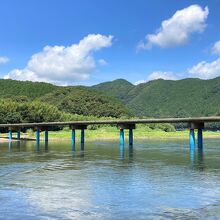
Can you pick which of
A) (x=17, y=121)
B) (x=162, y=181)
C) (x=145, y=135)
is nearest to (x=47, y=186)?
(x=162, y=181)

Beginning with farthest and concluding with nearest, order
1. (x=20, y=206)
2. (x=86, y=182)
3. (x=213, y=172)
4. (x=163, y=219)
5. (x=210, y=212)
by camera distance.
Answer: (x=213, y=172) → (x=86, y=182) → (x=20, y=206) → (x=210, y=212) → (x=163, y=219)

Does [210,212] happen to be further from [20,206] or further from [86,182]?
[86,182]

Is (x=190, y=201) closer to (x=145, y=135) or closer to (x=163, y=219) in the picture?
(x=163, y=219)

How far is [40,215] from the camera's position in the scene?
53.8ft

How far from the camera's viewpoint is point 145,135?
4621 inches

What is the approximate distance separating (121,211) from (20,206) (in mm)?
4432

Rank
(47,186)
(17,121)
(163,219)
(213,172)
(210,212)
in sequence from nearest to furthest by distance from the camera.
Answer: (163,219) → (210,212) → (47,186) → (213,172) → (17,121)

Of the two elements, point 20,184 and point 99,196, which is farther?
point 20,184

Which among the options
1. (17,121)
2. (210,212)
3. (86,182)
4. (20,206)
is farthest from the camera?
(17,121)

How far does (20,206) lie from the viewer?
715 inches

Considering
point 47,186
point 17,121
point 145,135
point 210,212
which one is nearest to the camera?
point 210,212

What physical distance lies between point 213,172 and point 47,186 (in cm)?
1304

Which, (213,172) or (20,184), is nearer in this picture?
(20,184)

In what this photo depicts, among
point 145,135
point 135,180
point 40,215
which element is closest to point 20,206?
point 40,215
